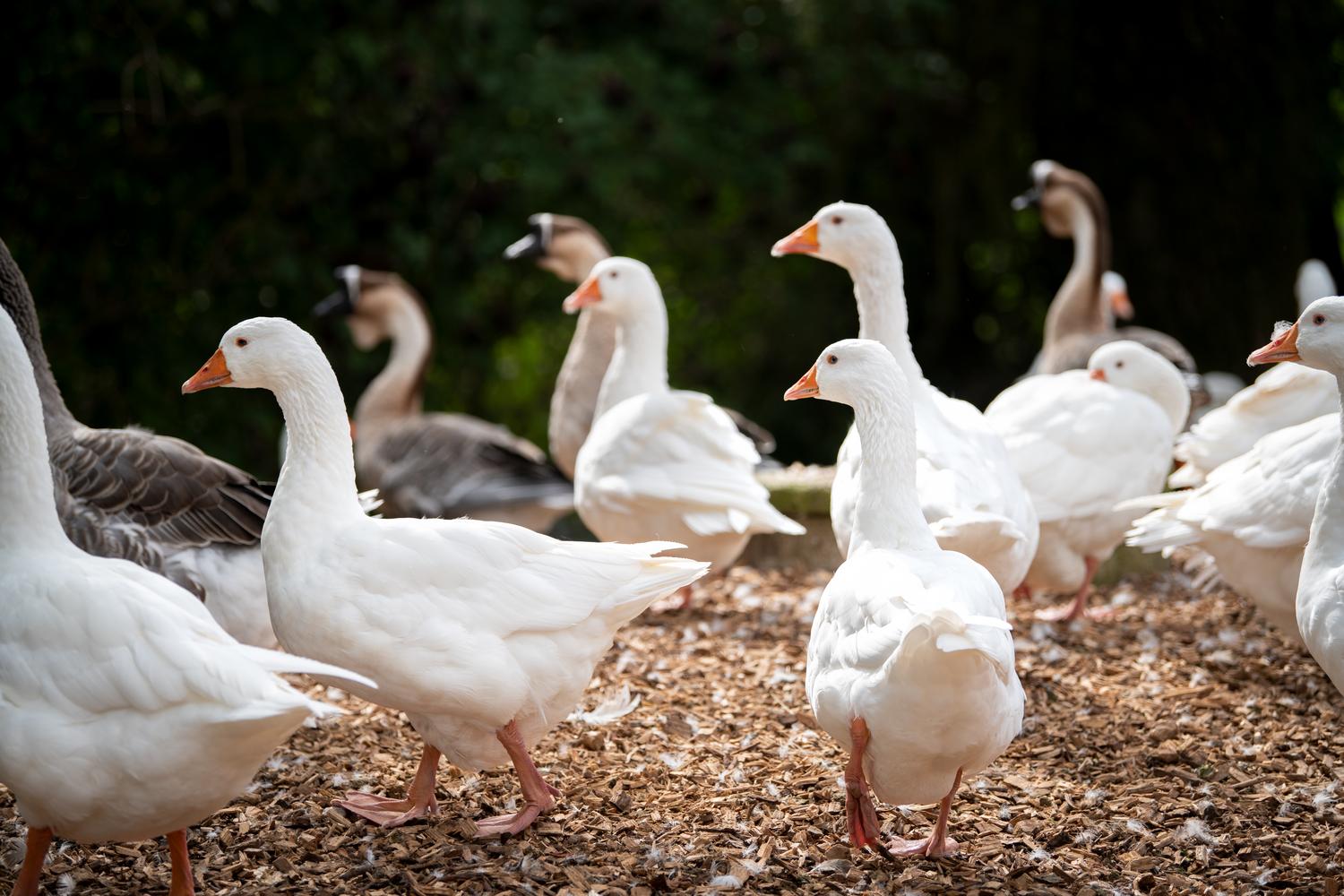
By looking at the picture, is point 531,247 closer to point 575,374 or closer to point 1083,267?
point 575,374

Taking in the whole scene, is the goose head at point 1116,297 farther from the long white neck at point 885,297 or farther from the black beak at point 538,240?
the long white neck at point 885,297

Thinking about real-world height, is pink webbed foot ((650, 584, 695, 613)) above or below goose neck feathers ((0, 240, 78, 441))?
below

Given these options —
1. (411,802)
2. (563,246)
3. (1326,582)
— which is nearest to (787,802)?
(411,802)

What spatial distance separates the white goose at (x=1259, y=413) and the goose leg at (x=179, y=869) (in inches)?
174

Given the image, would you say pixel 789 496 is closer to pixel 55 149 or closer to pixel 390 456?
pixel 390 456

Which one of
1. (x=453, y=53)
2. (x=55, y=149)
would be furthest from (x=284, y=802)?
(x=453, y=53)

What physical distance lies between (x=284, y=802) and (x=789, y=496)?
3.98 metres

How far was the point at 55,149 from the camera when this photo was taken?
8.67m

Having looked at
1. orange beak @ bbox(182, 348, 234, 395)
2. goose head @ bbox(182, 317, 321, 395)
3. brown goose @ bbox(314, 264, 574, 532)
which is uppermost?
goose head @ bbox(182, 317, 321, 395)

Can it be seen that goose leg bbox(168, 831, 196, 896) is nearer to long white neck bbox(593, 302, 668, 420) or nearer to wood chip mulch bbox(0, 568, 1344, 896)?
wood chip mulch bbox(0, 568, 1344, 896)

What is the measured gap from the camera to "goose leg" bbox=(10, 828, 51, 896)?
342cm

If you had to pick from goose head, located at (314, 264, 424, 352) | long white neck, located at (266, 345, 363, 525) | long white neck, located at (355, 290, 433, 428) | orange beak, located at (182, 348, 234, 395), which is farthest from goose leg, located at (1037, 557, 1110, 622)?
goose head, located at (314, 264, 424, 352)

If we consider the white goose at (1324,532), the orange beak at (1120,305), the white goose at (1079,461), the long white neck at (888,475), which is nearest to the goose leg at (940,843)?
the long white neck at (888,475)

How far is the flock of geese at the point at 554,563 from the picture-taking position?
10.6ft
